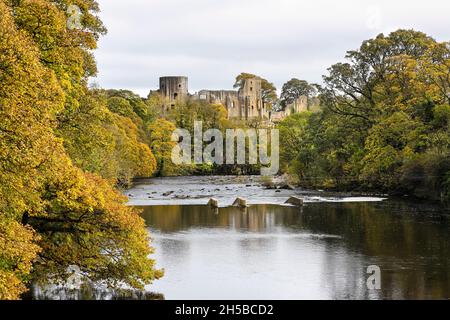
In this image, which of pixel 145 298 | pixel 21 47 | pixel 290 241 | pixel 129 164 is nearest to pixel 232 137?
pixel 129 164

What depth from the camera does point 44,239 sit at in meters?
18.0

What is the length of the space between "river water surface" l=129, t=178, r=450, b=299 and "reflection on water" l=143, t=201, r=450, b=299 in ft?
0.11

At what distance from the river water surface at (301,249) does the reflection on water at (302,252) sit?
0.11ft

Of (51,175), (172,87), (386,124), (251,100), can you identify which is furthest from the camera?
(251,100)


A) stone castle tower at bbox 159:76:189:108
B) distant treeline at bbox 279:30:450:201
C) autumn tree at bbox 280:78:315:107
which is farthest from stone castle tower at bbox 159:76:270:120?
distant treeline at bbox 279:30:450:201

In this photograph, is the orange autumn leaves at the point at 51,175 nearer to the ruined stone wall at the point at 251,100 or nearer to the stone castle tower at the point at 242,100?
the stone castle tower at the point at 242,100

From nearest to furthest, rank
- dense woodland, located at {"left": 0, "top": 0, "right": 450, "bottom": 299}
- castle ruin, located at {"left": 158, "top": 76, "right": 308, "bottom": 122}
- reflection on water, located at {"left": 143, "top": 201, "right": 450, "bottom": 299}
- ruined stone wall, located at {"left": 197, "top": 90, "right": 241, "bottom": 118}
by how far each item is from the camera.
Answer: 1. dense woodland, located at {"left": 0, "top": 0, "right": 450, "bottom": 299}
2. reflection on water, located at {"left": 143, "top": 201, "right": 450, "bottom": 299}
3. castle ruin, located at {"left": 158, "top": 76, "right": 308, "bottom": 122}
4. ruined stone wall, located at {"left": 197, "top": 90, "right": 241, "bottom": 118}

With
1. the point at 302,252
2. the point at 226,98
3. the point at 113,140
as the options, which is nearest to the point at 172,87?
the point at 226,98

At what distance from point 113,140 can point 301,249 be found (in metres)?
8.55

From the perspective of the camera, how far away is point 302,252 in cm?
2598

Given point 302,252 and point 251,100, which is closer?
point 302,252

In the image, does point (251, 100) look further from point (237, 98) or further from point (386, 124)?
point (386, 124)

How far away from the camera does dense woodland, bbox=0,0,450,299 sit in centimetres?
1284

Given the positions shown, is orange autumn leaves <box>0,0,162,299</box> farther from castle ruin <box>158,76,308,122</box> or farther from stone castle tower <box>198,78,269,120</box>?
stone castle tower <box>198,78,269,120</box>
